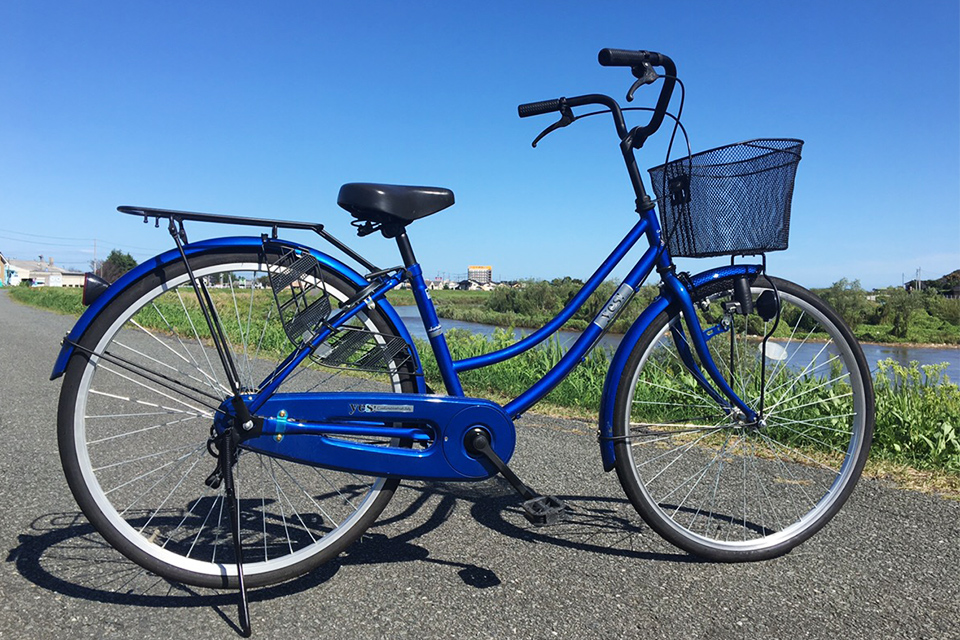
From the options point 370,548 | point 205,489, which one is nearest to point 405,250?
point 370,548

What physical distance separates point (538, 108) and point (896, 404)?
301 centimetres

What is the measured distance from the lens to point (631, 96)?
7.68 feet

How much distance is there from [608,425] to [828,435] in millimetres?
2135

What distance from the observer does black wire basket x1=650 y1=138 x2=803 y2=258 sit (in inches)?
87.0

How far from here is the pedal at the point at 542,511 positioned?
2.18 meters

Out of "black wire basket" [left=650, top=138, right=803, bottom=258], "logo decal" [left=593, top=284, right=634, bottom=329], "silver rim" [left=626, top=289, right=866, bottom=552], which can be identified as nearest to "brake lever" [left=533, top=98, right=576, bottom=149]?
"black wire basket" [left=650, top=138, right=803, bottom=258]

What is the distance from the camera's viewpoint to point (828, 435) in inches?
146

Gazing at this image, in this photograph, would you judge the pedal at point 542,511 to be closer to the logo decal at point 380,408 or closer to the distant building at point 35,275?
the logo decal at point 380,408

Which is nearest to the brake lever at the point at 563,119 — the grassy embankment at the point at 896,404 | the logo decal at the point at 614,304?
the logo decal at the point at 614,304

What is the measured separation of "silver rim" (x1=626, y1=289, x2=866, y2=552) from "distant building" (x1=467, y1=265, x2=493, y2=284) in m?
2.50

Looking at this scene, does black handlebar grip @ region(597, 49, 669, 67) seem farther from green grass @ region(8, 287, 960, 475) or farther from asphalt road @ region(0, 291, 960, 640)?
asphalt road @ region(0, 291, 960, 640)

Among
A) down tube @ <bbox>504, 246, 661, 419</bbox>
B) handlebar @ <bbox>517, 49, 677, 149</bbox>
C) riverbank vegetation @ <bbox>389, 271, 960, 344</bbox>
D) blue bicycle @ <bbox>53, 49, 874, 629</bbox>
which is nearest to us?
blue bicycle @ <bbox>53, 49, 874, 629</bbox>

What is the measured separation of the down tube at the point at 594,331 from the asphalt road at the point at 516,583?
2.11 ft

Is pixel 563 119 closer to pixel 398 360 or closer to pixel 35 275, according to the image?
pixel 398 360
